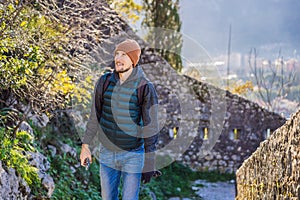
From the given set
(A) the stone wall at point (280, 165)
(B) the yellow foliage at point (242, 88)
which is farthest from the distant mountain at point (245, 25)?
(A) the stone wall at point (280, 165)

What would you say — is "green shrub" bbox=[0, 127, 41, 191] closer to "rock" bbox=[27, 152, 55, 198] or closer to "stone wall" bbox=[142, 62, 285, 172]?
A: "rock" bbox=[27, 152, 55, 198]

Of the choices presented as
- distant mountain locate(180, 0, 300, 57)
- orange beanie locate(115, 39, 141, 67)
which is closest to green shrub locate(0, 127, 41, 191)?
orange beanie locate(115, 39, 141, 67)

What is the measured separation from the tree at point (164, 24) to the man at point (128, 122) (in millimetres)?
9982

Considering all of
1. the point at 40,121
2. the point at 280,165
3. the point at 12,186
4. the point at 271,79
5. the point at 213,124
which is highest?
the point at 271,79

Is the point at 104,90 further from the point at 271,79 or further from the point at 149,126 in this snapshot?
the point at 271,79

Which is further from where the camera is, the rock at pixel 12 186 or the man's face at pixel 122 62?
the rock at pixel 12 186

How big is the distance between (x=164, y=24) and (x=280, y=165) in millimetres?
11232

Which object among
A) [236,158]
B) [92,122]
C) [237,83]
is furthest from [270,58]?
[92,122]

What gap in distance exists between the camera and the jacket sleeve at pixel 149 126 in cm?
276

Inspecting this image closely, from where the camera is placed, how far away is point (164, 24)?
13.4 meters

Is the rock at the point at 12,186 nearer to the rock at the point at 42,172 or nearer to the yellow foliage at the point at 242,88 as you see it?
the rock at the point at 42,172

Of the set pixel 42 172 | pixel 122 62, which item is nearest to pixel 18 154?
pixel 42 172

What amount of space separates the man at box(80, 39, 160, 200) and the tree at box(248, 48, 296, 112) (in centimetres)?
1744

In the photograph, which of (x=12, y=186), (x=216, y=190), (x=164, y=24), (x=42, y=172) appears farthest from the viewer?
(x=164, y=24)
